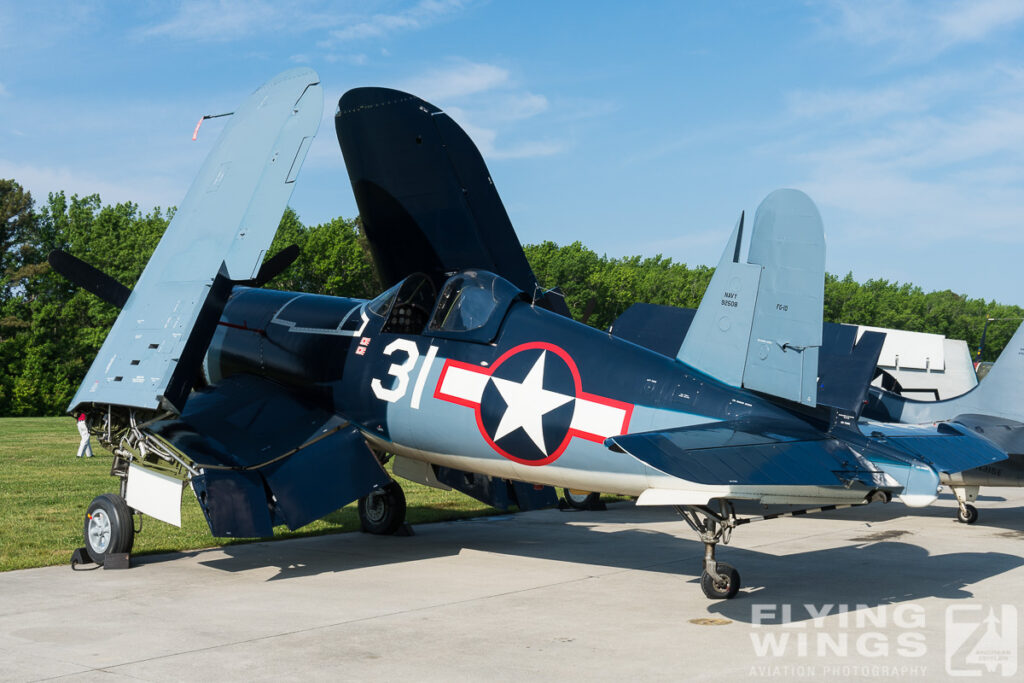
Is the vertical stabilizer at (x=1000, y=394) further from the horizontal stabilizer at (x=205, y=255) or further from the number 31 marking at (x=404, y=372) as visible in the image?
the horizontal stabilizer at (x=205, y=255)

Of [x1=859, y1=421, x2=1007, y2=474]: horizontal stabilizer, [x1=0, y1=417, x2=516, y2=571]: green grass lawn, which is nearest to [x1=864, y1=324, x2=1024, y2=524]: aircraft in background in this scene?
[x1=859, y1=421, x2=1007, y2=474]: horizontal stabilizer

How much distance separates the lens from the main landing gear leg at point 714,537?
7.24m

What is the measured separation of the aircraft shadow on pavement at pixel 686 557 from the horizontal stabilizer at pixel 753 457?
4.46 feet

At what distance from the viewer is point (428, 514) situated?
1323 centimetres

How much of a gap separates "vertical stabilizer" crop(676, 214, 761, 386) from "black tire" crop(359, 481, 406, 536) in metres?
4.86

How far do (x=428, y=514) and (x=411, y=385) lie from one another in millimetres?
4733

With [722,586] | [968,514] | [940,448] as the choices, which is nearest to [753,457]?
[722,586]

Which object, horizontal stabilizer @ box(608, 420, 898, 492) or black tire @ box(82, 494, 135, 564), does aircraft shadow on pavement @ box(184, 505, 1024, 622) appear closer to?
black tire @ box(82, 494, 135, 564)

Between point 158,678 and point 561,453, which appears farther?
point 561,453

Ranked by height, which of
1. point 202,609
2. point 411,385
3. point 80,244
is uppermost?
point 80,244

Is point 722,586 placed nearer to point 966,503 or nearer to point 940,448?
point 940,448

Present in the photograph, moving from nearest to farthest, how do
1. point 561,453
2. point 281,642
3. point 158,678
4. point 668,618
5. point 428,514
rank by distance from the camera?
point 158,678
point 281,642
point 668,618
point 561,453
point 428,514

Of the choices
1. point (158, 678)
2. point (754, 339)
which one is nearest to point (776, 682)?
point (754, 339)

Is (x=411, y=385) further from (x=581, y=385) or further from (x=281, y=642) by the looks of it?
(x=281, y=642)
